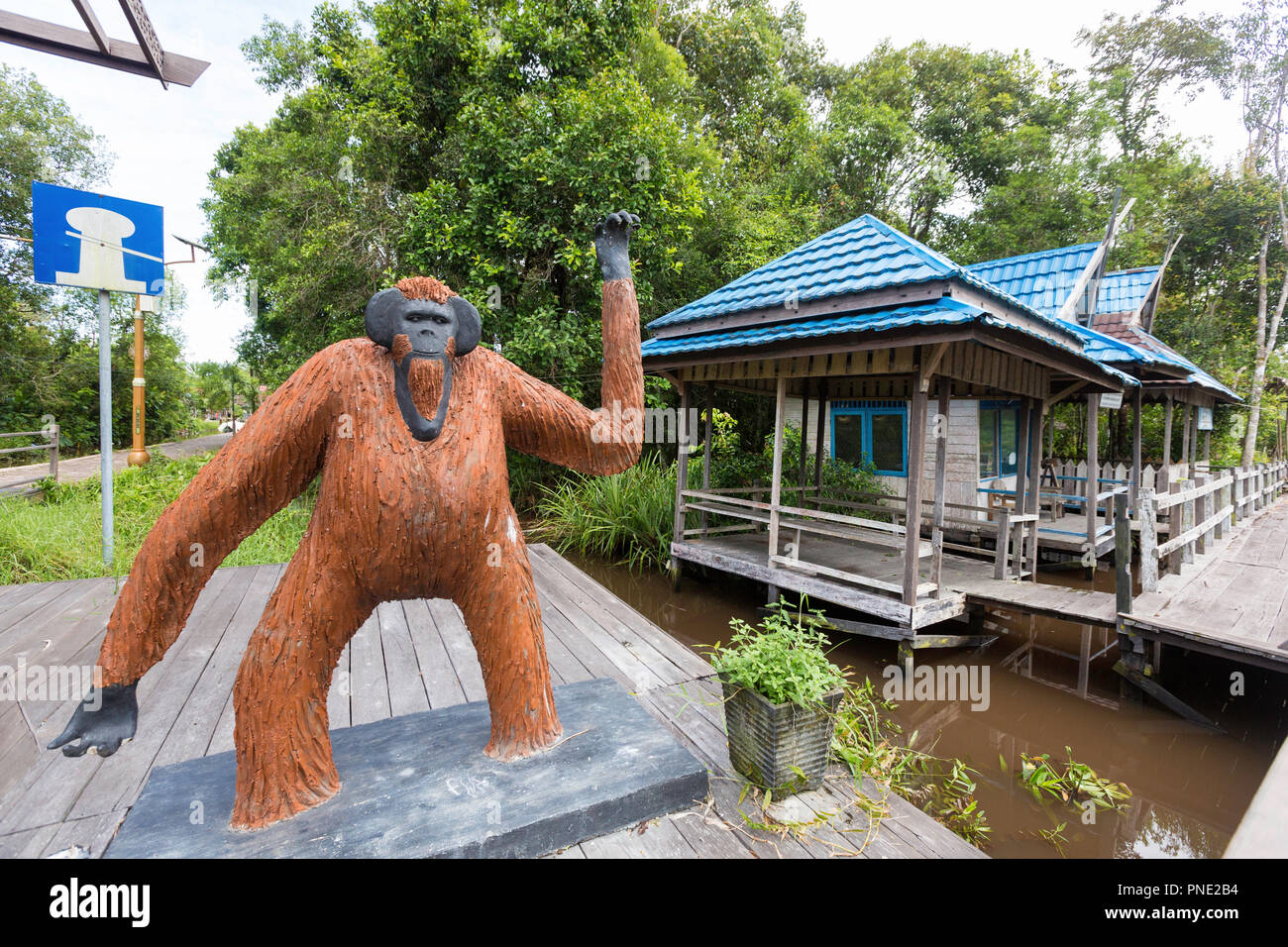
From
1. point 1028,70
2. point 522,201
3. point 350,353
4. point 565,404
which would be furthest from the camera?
point 1028,70

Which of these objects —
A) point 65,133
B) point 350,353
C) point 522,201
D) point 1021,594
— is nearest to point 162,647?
point 350,353

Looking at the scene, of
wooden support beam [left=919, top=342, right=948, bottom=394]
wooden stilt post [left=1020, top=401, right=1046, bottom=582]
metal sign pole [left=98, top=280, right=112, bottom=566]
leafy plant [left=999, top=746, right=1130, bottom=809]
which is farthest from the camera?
wooden stilt post [left=1020, top=401, right=1046, bottom=582]

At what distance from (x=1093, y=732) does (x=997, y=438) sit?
643 centimetres

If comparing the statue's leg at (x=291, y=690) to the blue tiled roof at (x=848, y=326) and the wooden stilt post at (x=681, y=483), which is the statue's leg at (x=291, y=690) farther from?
the wooden stilt post at (x=681, y=483)

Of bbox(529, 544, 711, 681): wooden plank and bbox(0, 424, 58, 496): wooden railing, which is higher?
bbox(0, 424, 58, 496): wooden railing

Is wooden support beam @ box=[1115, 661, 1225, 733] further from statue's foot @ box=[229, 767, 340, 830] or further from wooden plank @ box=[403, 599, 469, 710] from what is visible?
statue's foot @ box=[229, 767, 340, 830]

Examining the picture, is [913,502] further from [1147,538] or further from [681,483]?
[681,483]

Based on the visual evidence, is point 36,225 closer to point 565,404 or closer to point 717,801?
point 565,404

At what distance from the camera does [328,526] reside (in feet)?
4.94

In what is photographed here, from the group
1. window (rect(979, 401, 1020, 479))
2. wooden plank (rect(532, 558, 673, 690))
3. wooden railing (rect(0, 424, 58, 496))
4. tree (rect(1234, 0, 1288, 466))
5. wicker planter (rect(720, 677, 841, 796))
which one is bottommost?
wooden plank (rect(532, 558, 673, 690))

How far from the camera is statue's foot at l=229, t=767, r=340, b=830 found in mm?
1434

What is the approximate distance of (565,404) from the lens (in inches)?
71.7

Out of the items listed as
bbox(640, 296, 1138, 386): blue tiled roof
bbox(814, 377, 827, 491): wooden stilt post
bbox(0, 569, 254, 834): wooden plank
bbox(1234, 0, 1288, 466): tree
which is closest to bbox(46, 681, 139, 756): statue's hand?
bbox(0, 569, 254, 834): wooden plank
